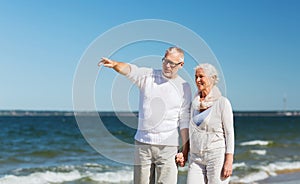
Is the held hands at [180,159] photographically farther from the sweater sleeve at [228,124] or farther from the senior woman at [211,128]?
the sweater sleeve at [228,124]

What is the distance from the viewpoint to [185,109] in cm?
403

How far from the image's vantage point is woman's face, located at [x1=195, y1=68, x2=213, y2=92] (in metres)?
3.83

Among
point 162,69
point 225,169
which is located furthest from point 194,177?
point 162,69

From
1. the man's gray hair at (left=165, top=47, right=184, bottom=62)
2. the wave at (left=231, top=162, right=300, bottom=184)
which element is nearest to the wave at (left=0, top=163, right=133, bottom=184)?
the wave at (left=231, top=162, right=300, bottom=184)

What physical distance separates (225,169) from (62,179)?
8879 millimetres

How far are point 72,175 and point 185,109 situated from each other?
9.28 metres

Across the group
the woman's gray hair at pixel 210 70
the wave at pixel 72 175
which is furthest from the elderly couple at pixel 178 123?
the wave at pixel 72 175

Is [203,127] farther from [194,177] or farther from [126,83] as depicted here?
[126,83]

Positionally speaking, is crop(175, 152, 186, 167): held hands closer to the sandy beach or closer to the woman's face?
the woman's face

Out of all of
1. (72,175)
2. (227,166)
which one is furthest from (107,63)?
(72,175)

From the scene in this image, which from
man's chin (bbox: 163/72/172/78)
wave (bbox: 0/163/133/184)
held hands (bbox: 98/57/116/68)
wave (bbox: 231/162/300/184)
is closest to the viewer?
held hands (bbox: 98/57/116/68)

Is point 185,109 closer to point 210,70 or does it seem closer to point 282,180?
point 210,70

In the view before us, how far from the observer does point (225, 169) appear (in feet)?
12.8

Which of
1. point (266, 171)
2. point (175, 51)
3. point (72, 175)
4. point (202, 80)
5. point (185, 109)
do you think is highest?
point (175, 51)
